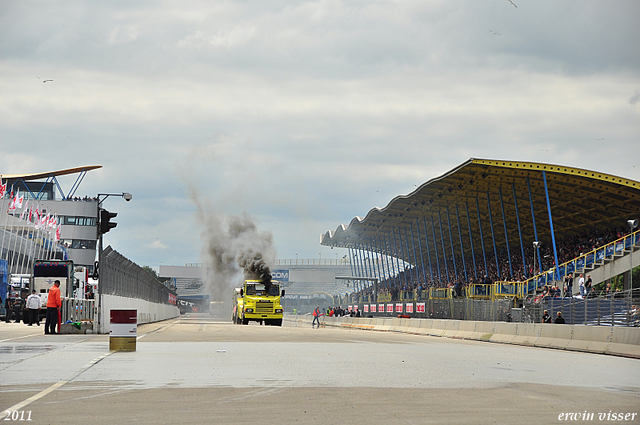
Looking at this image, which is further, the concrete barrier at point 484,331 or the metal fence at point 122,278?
the concrete barrier at point 484,331

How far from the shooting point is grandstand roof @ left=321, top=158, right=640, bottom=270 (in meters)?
48.4

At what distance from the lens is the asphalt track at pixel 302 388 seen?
8.12 meters

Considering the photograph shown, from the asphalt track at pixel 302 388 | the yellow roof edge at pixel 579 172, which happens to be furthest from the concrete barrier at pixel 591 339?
the yellow roof edge at pixel 579 172

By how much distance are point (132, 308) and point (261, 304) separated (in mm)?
12248

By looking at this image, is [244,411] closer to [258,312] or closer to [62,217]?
[258,312]

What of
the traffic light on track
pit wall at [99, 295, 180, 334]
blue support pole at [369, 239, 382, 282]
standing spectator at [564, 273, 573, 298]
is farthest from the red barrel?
blue support pole at [369, 239, 382, 282]

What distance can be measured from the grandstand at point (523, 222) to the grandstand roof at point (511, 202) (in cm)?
7

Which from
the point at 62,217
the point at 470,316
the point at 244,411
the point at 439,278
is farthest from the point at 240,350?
the point at 62,217

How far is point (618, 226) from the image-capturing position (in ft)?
188

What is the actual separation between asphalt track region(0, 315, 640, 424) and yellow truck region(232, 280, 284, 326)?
31.5 metres

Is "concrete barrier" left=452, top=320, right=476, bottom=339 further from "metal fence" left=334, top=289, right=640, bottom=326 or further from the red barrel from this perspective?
the red barrel

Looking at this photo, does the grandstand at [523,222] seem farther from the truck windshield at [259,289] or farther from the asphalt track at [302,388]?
the asphalt track at [302,388]

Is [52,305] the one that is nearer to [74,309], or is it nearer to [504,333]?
[74,309]

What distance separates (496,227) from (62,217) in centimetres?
6725
